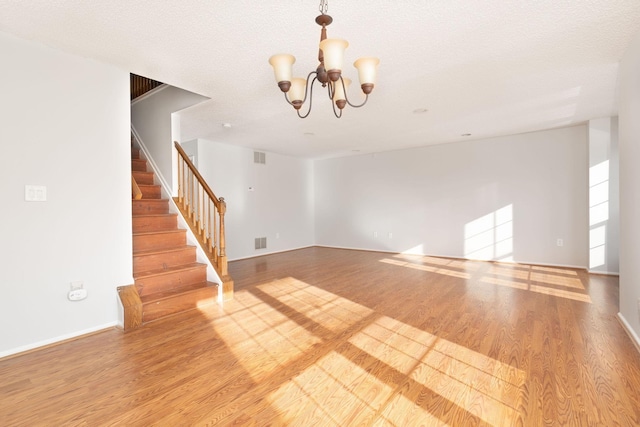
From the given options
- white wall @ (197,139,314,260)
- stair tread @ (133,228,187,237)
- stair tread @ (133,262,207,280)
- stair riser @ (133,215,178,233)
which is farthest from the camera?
white wall @ (197,139,314,260)

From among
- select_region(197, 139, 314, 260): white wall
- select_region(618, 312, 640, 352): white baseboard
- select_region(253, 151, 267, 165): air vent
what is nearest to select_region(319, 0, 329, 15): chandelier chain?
select_region(618, 312, 640, 352): white baseboard

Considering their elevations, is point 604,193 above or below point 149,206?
above

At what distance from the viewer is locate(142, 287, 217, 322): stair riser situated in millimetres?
2932

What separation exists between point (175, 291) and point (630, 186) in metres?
4.14

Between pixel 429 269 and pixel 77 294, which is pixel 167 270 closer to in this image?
pixel 77 294

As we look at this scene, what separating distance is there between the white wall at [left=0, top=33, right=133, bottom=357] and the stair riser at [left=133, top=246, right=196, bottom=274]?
0.27 meters

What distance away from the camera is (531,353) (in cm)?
225

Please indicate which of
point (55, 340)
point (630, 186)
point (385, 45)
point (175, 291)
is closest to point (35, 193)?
point (55, 340)

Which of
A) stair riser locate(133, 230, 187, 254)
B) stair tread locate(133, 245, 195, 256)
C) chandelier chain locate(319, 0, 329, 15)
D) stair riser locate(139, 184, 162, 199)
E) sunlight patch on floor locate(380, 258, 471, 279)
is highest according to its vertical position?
chandelier chain locate(319, 0, 329, 15)

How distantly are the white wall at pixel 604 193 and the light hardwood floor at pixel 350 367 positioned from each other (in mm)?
1257

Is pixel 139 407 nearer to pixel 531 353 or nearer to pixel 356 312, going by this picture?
pixel 356 312

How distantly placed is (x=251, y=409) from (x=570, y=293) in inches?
153

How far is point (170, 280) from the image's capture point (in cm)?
333

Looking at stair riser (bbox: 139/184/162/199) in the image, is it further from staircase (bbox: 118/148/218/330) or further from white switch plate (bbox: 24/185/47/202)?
white switch plate (bbox: 24/185/47/202)
